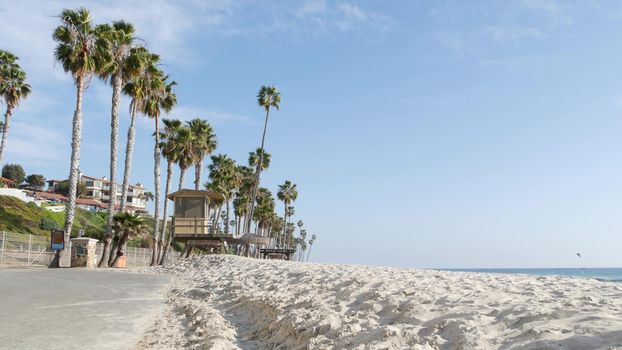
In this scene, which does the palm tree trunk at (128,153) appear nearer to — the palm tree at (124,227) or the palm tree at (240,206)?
the palm tree at (124,227)

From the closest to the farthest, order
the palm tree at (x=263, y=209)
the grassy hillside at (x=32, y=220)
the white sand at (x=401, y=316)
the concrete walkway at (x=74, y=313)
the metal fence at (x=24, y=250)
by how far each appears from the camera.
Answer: the white sand at (x=401, y=316), the concrete walkway at (x=74, y=313), the metal fence at (x=24, y=250), the grassy hillside at (x=32, y=220), the palm tree at (x=263, y=209)

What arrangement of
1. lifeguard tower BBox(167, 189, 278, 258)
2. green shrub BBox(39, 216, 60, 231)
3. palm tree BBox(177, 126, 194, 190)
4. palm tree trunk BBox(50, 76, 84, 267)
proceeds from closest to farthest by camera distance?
palm tree trunk BBox(50, 76, 84, 267)
lifeguard tower BBox(167, 189, 278, 258)
palm tree BBox(177, 126, 194, 190)
green shrub BBox(39, 216, 60, 231)

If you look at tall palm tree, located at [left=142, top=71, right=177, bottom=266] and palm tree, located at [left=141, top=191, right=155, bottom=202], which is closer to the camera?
tall palm tree, located at [left=142, top=71, right=177, bottom=266]

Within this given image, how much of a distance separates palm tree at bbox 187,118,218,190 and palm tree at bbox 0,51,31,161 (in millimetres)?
13555

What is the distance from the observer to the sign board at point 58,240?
28061mm

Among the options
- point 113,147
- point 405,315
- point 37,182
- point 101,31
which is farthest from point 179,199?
point 37,182

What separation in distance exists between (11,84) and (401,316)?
41.9m

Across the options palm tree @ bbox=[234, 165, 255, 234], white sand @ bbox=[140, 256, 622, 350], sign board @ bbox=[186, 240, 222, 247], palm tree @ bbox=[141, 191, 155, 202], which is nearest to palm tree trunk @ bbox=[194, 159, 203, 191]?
sign board @ bbox=[186, 240, 222, 247]

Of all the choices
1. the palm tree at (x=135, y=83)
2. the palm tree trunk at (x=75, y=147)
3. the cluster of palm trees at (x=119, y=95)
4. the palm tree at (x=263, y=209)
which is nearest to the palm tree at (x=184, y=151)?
the cluster of palm trees at (x=119, y=95)

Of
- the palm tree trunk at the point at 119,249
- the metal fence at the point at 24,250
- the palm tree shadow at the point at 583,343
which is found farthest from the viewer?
the palm tree trunk at the point at 119,249

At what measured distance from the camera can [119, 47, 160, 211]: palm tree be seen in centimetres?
3237

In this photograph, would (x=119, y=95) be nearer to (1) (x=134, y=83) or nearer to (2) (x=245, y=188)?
(1) (x=134, y=83)

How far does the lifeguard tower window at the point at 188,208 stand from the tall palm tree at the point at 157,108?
82.5 inches

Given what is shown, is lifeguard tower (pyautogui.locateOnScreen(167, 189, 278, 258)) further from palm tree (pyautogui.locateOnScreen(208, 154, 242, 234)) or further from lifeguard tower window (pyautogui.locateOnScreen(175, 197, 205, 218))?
palm tree (pyautogui.locateOnScreen(208, 154, 242, 234))
